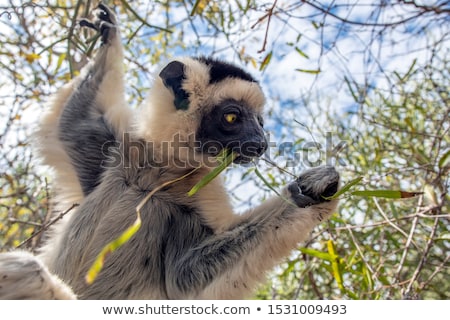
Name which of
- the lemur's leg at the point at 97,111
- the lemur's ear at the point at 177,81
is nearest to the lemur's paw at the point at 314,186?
the lemur's ear at the point at 177,81

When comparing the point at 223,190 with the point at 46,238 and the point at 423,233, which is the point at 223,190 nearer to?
the point at 46,238

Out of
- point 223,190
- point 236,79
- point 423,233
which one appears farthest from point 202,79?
point 423,233

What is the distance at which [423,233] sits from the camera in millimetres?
4926

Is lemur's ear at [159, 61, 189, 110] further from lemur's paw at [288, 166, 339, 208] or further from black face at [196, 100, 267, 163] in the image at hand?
lemur's paw at [288, 166, 339, 208]

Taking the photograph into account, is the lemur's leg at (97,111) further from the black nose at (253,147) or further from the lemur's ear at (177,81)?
the black nose at (253,147)

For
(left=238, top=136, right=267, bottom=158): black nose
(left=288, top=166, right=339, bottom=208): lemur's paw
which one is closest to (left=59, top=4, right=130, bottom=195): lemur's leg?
(left=238, top=136, right=267, bottom=158): black nose

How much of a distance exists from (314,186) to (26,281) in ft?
6.21

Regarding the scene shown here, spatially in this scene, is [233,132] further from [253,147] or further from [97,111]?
[97,111]

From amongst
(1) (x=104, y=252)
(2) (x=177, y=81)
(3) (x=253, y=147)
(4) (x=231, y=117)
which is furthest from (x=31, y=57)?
(1) (x=104, y=252)

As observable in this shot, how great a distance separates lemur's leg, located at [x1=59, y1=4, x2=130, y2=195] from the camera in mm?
4133

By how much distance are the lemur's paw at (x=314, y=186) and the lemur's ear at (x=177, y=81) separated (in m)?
1.27

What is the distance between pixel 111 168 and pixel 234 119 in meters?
1.14

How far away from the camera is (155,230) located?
3.66 meters
